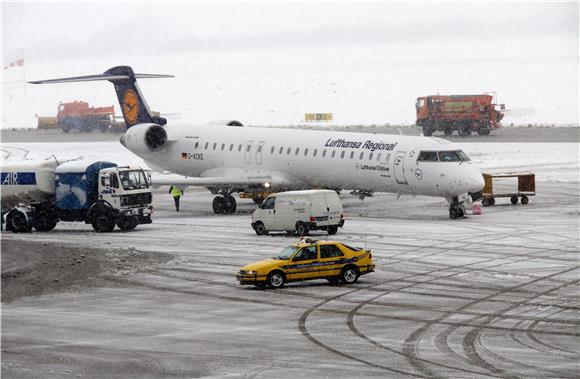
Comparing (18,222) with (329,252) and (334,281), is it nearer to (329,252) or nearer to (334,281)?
(334,281)

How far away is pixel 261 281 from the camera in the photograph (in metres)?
33.6

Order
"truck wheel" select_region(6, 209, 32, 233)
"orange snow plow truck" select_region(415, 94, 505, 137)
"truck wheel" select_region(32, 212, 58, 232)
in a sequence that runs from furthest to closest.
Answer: "orange snow plow truck" select_region(415, 94, 505, 137) → "truck wheel" select_region(32, 212, 58, 232) → "truck wheel" select_region(6, 209, 32, 233)

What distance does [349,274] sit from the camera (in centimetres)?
3438

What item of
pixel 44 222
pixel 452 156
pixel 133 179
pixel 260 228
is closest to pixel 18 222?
pixel 44 222

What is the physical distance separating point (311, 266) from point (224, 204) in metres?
21.7

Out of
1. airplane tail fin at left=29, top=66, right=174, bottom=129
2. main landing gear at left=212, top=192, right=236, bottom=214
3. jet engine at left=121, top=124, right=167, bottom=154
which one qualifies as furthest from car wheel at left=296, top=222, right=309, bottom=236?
airplane tail fin at left=29, top=66, right=174, bottom=129

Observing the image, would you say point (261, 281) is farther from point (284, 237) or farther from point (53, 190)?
point (53, 190)

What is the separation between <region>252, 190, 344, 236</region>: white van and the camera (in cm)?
4403

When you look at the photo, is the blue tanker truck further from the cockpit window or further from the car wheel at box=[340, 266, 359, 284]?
the car wheel at box=[340, 266, 359, 284]

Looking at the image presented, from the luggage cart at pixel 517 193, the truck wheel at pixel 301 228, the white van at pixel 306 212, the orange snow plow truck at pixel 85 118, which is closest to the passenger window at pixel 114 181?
the white van at pixel 306 212

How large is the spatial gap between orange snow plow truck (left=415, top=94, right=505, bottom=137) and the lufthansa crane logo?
143ft

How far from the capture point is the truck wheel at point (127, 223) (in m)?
48.1

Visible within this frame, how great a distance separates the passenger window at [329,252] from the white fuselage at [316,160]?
48.8ft

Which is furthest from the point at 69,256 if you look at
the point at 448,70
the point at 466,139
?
the point at 448,70
